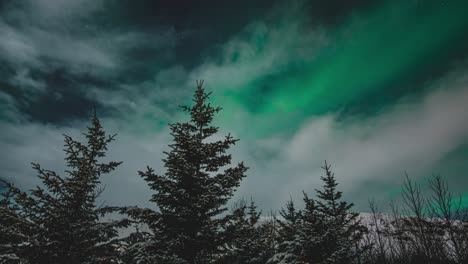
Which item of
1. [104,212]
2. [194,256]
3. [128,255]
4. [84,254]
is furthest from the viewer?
[104,212]

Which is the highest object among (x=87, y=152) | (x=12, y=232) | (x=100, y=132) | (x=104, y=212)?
(x=100, y=132)

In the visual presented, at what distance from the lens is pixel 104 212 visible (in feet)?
35.1

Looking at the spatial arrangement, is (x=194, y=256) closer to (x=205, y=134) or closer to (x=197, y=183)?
(x=197, y=183)

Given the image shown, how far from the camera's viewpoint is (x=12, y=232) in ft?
27.6

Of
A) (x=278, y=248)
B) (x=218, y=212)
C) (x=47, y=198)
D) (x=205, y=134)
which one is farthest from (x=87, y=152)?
(x=278, y=248)

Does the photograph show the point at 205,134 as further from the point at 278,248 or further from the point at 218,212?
the point at 278,248

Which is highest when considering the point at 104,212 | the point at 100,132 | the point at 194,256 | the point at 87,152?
the point at 100,132

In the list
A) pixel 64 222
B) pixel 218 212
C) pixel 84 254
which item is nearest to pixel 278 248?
pixel 218 212

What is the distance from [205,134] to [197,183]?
2.50 m

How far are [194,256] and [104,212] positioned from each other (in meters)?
4.59

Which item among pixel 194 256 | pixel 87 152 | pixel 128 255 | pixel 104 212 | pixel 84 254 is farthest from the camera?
pixel 87 152

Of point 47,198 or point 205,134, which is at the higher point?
point 205,134

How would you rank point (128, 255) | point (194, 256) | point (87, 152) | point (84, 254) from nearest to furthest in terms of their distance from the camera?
point (128, 255) → point (194, 256) → point (84, 254) → point (87, 152)

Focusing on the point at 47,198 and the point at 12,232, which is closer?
the point at 12,232
